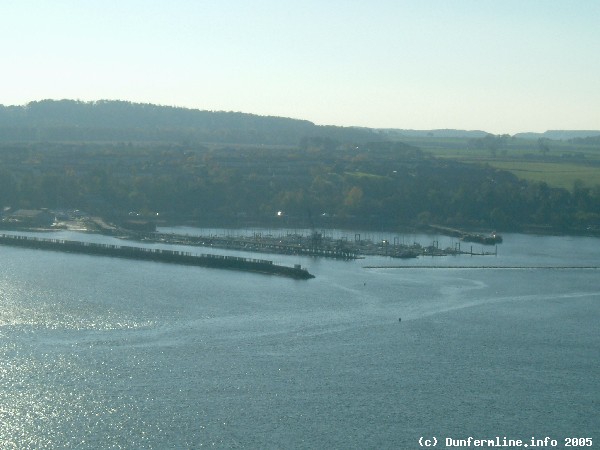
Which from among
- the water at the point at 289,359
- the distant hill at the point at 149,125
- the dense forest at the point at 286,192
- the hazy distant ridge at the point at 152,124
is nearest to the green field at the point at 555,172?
the dense forest at the point at 286,192

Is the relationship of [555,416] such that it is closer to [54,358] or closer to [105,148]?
[54,358]

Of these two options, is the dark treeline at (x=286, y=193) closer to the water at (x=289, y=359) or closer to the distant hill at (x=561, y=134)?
the water at (x=289, y=359)

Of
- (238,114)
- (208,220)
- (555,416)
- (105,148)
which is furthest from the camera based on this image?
(238,114)

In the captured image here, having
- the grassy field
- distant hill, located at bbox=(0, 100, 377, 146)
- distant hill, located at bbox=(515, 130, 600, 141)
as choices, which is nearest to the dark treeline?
the grassy field

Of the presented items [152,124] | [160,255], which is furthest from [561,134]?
[160,255]

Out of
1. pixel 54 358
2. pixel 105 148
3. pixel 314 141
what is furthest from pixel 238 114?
pixel 54 358
